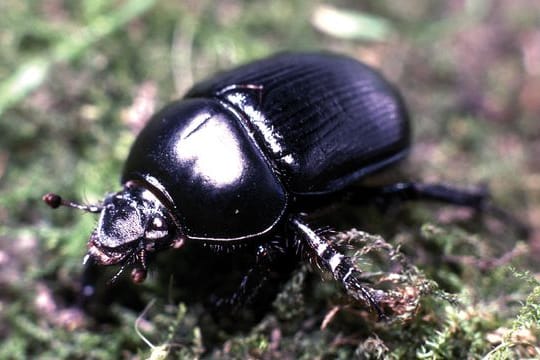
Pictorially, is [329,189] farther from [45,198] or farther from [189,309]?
[45,198]

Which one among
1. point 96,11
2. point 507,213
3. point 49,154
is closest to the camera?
point 507,213

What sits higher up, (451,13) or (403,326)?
(451,13)

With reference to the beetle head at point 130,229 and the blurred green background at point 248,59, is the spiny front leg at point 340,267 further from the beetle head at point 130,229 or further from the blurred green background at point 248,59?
the beetle head at point 130,229

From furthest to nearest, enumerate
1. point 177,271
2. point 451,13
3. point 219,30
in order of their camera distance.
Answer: point 451,13 → point 219,30 → point 177,271

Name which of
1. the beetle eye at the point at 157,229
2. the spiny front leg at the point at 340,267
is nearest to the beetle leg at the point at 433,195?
the spiny front leg at the point at 340,267

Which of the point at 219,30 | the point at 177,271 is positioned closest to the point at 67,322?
the point at 177,271

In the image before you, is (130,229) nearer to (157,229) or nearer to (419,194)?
(157,229)
